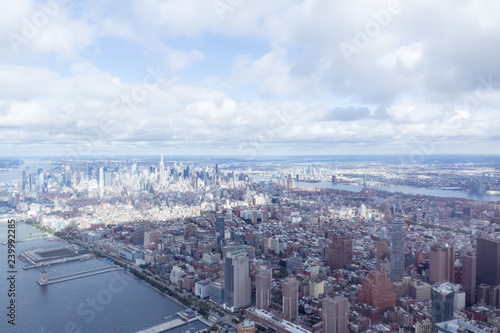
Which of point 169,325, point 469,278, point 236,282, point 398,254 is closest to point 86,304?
point 169,325

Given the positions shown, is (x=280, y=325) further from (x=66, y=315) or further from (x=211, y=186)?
(x=211, y=186)

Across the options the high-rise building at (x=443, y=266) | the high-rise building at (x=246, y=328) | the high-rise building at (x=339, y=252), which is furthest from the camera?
the high-rise building at (x=339, y=252)

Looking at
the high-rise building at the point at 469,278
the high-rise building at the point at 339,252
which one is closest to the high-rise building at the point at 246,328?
the high-rise building at the point at 339,252

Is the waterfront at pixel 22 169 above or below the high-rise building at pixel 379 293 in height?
above

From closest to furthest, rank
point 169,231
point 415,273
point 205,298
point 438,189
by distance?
point 205,298 < point 415,273 < point 169,231 < point 438,189

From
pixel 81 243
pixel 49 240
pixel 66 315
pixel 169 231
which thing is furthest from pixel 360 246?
pixel 49 240

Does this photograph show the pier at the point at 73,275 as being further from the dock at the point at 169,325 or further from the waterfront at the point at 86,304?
the dock at the point at 169,325
